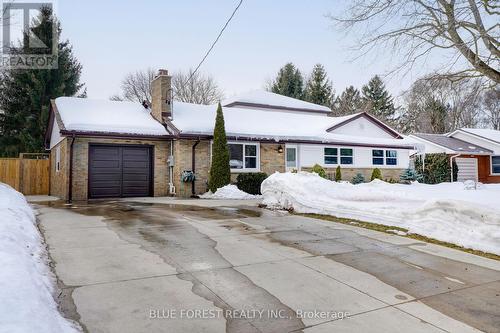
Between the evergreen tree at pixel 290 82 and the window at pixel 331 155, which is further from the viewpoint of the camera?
the evergreen tree at pixel 290 82

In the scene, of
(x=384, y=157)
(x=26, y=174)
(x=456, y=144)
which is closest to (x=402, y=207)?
(x=384, y=157)

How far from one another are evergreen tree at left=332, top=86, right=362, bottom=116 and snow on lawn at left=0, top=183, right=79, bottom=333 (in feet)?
140

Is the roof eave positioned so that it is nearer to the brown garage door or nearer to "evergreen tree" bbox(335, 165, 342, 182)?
"evergreen tree" bbox(335, 165, 342, 182)

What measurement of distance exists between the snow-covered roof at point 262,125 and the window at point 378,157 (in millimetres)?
568

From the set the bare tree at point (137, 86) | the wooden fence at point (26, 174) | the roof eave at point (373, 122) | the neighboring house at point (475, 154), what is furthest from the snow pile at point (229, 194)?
the bare tree at point (137, 86)

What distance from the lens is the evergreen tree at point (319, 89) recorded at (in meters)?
44.3

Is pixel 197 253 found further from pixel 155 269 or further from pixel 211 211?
pixel 211 211

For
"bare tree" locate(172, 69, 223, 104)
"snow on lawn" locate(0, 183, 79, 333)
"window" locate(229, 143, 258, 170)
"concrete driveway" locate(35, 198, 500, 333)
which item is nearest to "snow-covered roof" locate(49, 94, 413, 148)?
"window" locate(229, 143, 258, 170)

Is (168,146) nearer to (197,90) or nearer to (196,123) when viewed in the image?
(196,123)

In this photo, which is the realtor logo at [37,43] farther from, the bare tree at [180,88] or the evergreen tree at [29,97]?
the bare tree at [180,88]

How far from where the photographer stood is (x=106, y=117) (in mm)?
15820

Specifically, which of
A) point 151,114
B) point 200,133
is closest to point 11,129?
point 151,114

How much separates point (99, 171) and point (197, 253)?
11157mm

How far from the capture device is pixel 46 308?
3074mm
